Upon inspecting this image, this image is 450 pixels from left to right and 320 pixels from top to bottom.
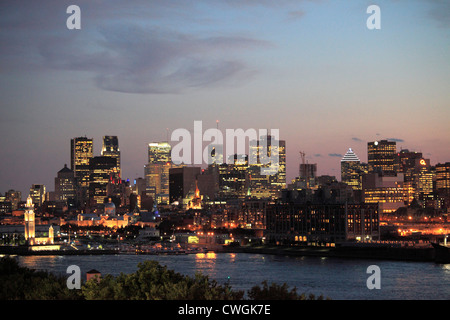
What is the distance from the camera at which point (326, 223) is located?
11812cm

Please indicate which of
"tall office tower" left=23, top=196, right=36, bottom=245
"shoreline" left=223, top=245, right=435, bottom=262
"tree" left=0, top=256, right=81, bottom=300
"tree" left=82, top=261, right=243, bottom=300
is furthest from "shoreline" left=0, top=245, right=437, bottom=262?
"tree" left=82, top=261, right=243, bottom=300

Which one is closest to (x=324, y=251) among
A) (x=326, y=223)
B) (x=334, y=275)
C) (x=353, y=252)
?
(x=353, y=252)

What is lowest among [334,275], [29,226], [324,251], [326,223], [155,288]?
[324,251]

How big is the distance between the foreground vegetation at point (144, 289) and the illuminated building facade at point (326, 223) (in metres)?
84.6

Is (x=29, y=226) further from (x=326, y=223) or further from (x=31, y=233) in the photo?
(x=326, y=223)

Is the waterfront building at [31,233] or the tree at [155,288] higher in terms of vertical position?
the tree at [155,288]

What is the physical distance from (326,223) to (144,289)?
91793mm

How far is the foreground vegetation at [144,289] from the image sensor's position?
23797mm

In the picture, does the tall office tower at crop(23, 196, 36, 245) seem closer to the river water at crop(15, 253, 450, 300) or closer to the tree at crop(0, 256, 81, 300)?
the river water at crop(15, 253, 450, 300)

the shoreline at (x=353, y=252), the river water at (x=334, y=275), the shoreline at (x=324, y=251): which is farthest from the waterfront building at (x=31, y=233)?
the river water at (x=334, y=275)

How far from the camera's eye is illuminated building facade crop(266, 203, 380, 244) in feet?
381

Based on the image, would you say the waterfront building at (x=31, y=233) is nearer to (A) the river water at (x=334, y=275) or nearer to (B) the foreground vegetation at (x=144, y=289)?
(A) the river water at (x=334, y=275)

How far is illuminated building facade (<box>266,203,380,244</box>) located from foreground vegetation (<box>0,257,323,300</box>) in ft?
277
